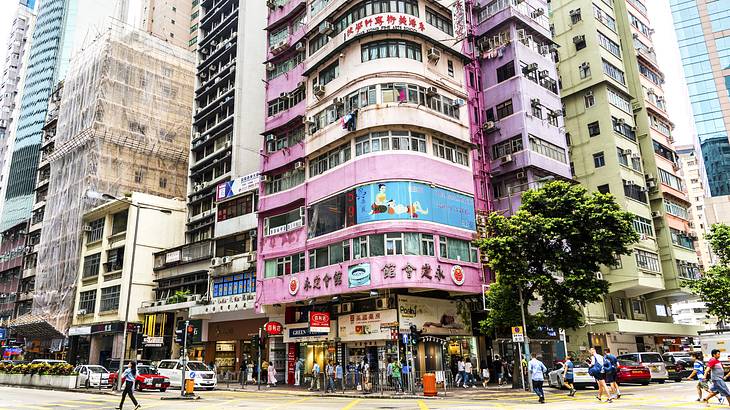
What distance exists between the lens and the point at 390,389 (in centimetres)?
2697

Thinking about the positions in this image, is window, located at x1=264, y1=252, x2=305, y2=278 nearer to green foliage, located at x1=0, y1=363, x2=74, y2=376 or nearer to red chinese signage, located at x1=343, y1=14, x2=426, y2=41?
green foliage, located at x1=0, y1=363, x2=74, y2=376

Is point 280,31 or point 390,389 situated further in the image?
point 280,31

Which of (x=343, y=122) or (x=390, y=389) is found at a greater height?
(x=343, y=122)

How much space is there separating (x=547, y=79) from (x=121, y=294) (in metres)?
41.1

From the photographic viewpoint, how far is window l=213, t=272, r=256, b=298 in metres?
40.2

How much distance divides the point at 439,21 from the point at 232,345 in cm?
Result: 2853

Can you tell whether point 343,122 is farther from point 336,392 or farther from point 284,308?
point 336,392

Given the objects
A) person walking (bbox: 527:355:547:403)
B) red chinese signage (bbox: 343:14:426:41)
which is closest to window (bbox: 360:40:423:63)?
red chinese signage (bbox: 343:14:426:41)

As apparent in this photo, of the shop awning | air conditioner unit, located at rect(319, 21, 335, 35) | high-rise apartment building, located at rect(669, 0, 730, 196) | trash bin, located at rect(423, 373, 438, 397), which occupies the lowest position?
trash bin, located at rect(423, 373, 438, 397)

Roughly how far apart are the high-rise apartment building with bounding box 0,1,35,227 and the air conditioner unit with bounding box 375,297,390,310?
296ft

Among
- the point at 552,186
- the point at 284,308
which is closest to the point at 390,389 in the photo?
the point at 284,308

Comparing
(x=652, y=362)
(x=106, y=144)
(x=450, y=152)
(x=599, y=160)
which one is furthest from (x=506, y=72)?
(x=106, y=144)

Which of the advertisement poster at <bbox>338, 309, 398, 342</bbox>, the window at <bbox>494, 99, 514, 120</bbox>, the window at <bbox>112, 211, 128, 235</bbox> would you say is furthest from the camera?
the window at <bbox>112, 211, 128, 235</bbox>

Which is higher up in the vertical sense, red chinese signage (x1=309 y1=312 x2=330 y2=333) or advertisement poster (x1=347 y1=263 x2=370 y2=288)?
advertisement poster (x1=347 y1=263 x2=370 y2=288)
